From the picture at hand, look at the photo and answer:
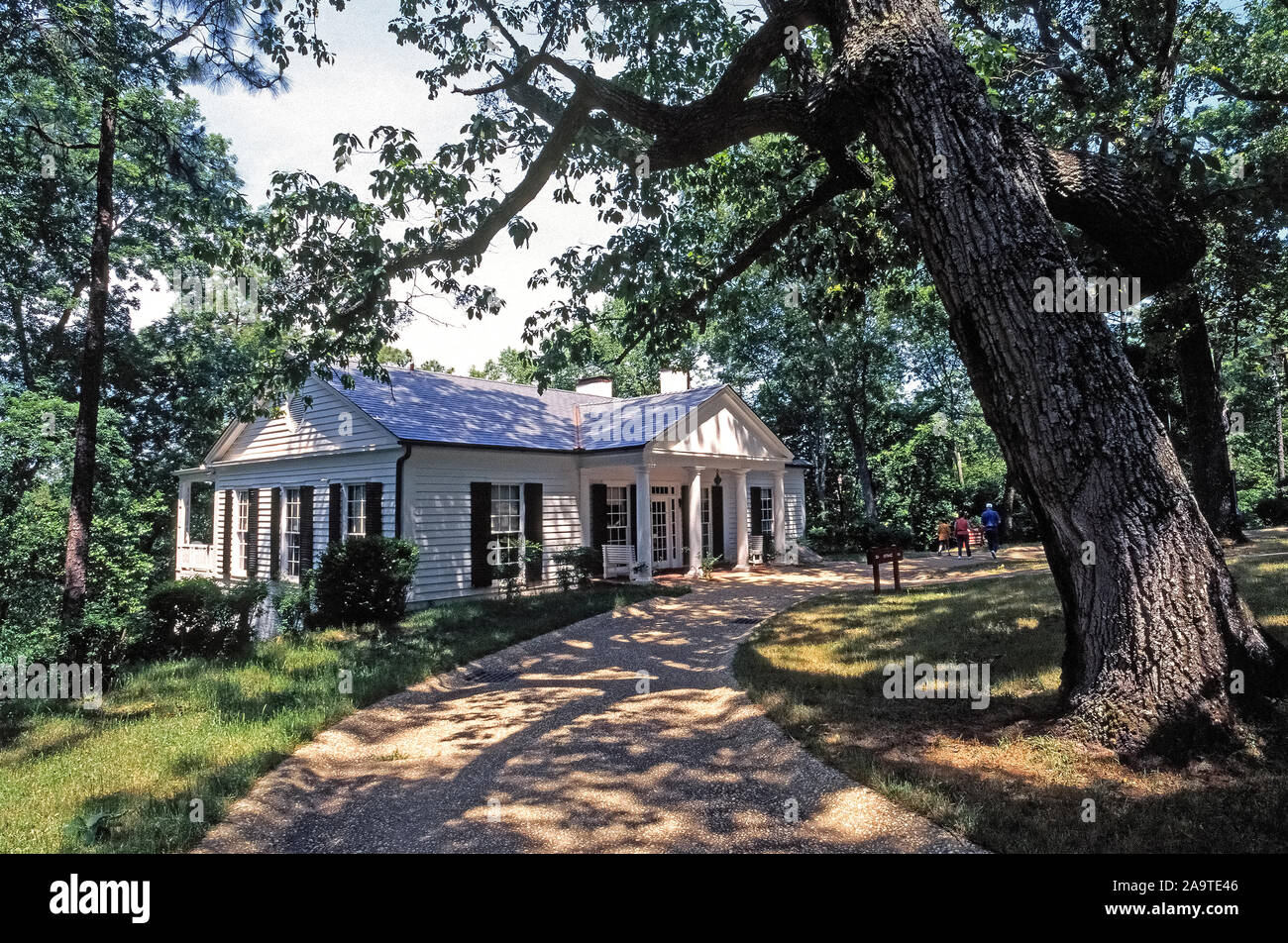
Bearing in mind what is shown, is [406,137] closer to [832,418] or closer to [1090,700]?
[1090,700]

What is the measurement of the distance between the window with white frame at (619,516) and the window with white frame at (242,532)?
9.60 meters

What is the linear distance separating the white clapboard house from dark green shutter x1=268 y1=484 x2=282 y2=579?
5 cm

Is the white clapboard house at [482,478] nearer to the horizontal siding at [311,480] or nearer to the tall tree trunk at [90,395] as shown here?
the horizontal siding at [311,480]

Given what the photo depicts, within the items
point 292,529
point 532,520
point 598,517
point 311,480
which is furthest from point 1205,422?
point 292,529

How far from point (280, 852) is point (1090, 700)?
520 cm

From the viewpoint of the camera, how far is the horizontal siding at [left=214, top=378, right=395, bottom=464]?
1429 centimetres

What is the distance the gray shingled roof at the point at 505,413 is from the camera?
1445 cm

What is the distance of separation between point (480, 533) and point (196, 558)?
11186 mm

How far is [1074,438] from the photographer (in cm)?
443

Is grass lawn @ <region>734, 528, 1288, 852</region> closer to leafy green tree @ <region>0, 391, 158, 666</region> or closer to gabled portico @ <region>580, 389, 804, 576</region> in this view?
gabled portico @ <region>580, 389, 804, 576</region>

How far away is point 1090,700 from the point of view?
4.45 m

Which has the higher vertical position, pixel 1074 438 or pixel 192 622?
pixel 1074 438

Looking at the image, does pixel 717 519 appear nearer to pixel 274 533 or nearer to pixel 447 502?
pixel 447 502
